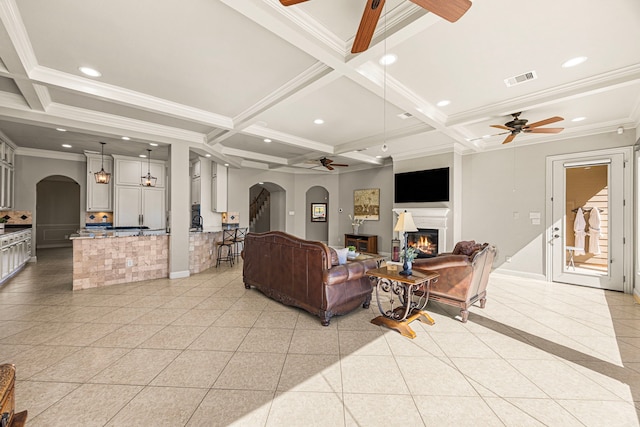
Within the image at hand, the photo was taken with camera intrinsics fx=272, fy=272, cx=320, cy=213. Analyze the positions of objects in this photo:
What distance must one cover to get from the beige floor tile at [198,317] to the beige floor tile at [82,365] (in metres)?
0.70

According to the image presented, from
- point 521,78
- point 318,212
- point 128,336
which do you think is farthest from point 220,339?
point 318,212

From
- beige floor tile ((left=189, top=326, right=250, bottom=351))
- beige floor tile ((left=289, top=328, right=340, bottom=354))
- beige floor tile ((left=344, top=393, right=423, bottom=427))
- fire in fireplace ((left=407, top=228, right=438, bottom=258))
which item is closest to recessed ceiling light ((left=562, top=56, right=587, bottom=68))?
beige floor tile ((left=344, top=393, right=423, bottom=427))

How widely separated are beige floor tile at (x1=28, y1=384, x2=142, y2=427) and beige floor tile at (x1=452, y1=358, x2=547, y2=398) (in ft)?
8.43

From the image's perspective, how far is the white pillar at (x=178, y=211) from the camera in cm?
513

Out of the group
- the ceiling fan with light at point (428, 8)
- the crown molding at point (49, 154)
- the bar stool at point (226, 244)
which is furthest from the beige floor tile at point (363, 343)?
the crown molding at point (49, 154)

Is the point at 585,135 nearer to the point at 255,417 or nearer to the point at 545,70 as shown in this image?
the point at 545,70

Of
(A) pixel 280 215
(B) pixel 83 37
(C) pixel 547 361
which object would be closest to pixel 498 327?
(C) pixel 547 361

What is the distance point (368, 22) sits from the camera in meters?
1.77

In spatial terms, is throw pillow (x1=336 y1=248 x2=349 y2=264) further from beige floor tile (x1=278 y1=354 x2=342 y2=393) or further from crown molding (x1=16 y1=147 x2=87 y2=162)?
crown molding (x1=16 y1=147 x2=87 y2=162)

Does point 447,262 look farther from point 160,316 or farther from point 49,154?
point 49,154

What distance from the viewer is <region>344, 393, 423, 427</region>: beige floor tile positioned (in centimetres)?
171

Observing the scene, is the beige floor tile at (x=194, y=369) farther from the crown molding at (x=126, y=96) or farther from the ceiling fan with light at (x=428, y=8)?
the crown molding at (x=126, y=96)

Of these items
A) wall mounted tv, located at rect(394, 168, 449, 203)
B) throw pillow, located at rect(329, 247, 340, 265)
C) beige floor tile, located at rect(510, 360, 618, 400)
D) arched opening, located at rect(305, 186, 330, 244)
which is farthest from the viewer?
arched opening, located at rect(305, 186, 330, 244)

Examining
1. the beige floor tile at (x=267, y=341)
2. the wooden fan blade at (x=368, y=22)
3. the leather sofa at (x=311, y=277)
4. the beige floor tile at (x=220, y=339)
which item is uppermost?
the wooden fan blade at (x=368, y=22)
